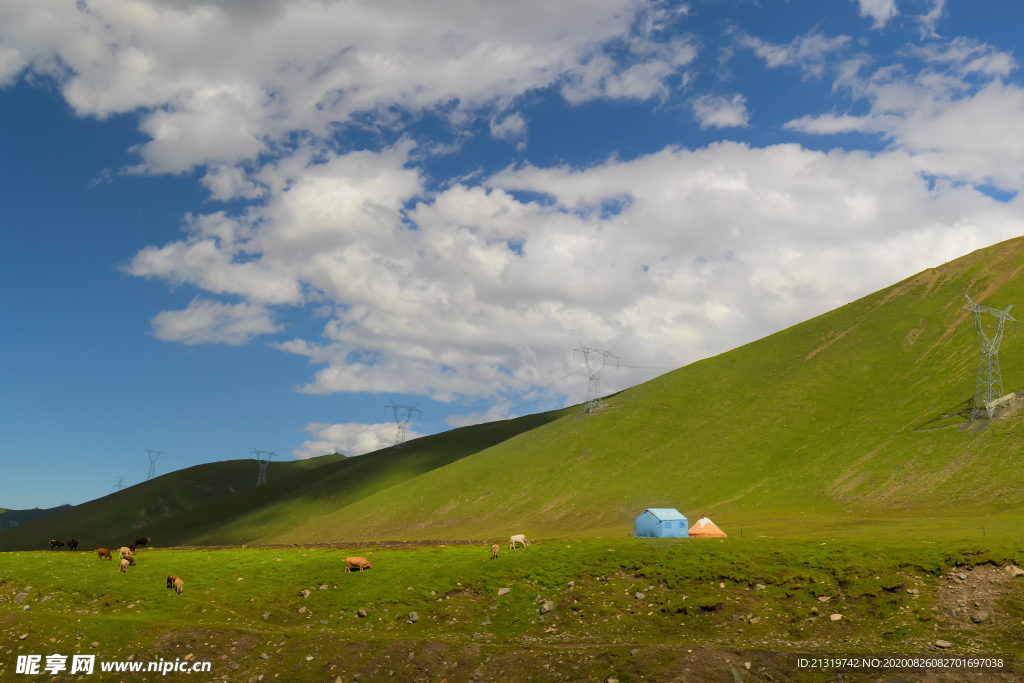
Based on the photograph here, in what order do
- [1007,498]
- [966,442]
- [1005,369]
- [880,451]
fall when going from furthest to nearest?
1. [1005,369]
2. [880,451]
3. [966,442]
4. [1007,498]

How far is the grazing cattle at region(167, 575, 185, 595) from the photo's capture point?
49156 millimetres

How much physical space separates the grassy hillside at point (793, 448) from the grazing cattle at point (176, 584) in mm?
60849

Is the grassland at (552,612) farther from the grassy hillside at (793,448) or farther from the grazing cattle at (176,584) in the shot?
the grassy hillside at (793,448)

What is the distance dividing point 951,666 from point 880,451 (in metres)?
97.5

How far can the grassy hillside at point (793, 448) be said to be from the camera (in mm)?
99438

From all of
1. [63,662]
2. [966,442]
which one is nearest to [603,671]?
[63,662]

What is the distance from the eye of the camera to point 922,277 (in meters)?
191

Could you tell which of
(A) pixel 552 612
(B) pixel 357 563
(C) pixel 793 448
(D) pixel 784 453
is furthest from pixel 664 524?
(C) pixel 793 448

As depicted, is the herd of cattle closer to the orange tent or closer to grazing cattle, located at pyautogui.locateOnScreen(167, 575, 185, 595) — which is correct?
grazing cattle, located at pyautogui.locateOnScreen(167, 575, 185, 595)

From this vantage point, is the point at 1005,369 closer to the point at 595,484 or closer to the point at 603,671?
the point at 595,484

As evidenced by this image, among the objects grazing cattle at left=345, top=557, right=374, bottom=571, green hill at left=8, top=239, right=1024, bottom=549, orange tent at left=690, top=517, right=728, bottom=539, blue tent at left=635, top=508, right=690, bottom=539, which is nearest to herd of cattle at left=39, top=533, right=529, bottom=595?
grazing cattle at left=345, top=557, right=374, bottom=571

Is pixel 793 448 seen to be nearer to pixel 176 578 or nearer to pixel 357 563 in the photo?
pixel 357 563

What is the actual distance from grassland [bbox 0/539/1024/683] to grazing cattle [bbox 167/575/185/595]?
648 mm

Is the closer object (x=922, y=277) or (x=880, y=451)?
(x=880, y=451)
